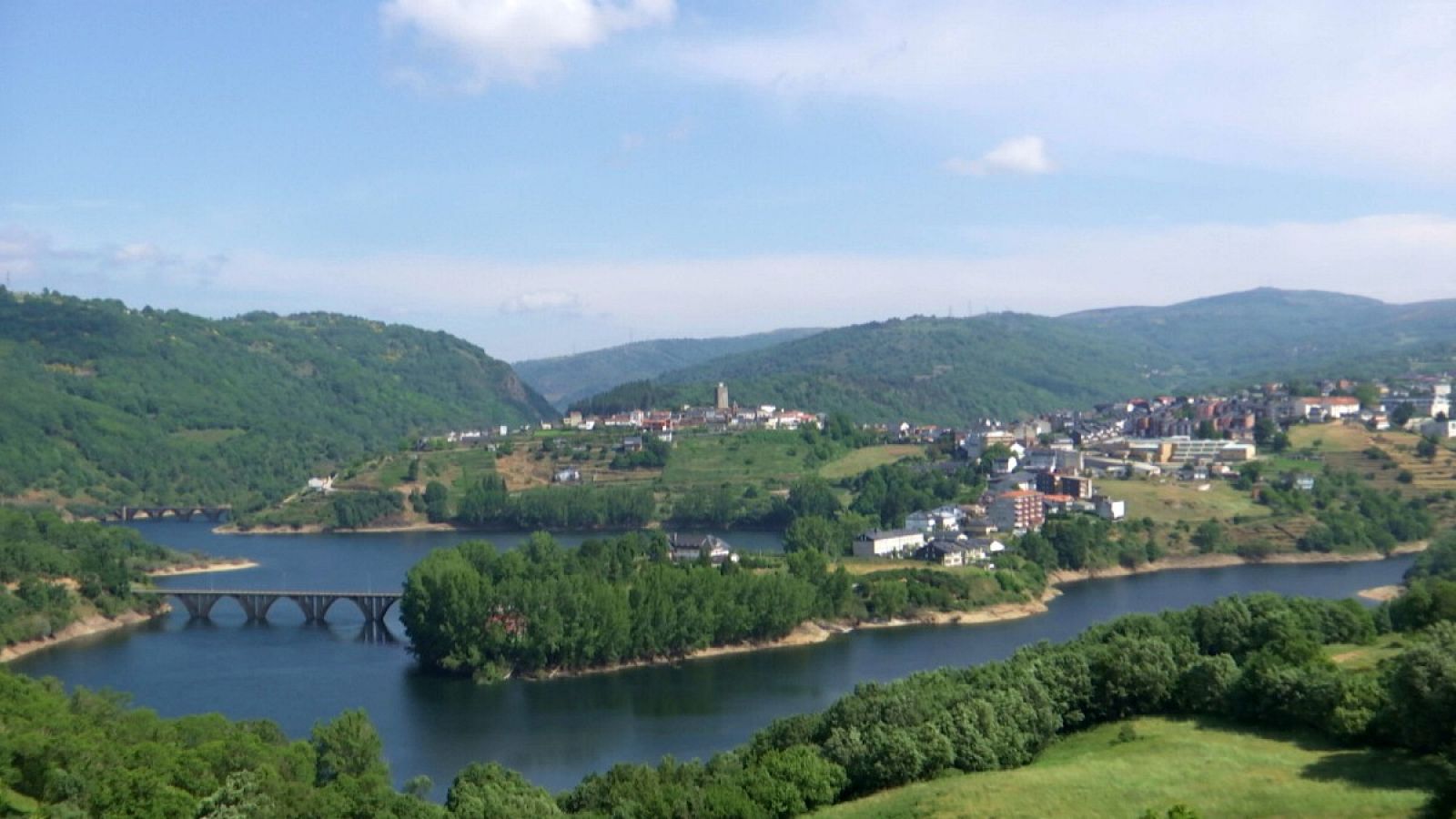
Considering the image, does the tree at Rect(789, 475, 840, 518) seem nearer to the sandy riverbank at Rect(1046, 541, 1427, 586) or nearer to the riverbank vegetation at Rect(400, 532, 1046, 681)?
the sandy riverbank at Rect(1046, 541, 1427, 586)

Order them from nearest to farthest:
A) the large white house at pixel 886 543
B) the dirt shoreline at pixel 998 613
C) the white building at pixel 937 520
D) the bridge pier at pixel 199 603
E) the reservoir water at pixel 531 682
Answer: the reservoir water at pixel 531 682
the dirt shoreline at pixel 998 613
the bridge pier at pixel 199 603
the large white house at pixel 886 543
the white building at pixel 937 520

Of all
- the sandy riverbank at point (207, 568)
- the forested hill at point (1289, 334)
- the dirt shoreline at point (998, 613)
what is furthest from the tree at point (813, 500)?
the forested hill at point (1289, 334)

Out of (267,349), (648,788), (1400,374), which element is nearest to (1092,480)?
(648,788)

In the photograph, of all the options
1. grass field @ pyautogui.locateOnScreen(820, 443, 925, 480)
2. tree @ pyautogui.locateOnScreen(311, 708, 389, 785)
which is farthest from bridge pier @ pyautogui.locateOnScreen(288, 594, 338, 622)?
grass field @ pyautogui.locateOnScreen(820, 443, 925, 480)

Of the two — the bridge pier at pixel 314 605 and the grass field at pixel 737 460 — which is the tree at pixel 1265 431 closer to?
the grass field at pixel 737 460

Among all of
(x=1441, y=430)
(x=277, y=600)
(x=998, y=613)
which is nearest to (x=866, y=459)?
(x=1441, y=430)

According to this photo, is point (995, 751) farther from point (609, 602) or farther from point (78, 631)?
point (78, 631)

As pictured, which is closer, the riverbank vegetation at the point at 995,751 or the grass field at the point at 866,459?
the riverbank vegetation at the point at 995,751
